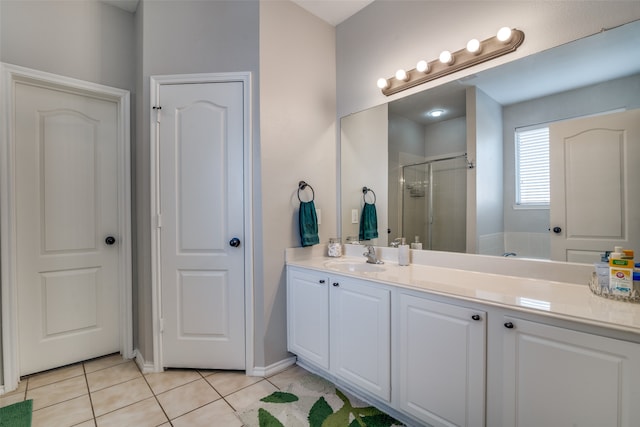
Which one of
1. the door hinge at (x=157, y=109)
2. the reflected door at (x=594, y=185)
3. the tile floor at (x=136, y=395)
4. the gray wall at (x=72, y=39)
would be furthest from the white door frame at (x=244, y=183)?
the reflected door at (x=594, y=185)

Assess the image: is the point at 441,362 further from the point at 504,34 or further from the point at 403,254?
the point at 504,34

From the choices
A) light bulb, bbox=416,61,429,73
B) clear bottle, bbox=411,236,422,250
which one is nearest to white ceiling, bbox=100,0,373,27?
light bulb, bbox=416,61,429,73

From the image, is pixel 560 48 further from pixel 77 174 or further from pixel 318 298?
pixel 77 174

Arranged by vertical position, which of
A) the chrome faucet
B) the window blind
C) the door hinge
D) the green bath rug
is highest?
the door hinge

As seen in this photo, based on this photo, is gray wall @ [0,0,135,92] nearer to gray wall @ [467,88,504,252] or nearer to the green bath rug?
the green bath rug

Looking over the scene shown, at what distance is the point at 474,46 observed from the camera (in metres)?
1.64

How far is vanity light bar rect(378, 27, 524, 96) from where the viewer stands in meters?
1.54

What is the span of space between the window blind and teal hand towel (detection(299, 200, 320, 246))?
131cm

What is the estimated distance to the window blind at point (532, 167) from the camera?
1453 mm

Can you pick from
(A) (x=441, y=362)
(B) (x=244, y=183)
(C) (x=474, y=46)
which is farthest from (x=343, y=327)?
(C) (x=474, y=46)

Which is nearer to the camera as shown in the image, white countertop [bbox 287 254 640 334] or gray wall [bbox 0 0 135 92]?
white countertop [bbox 287 254 640 334]

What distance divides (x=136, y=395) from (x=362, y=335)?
1.50m

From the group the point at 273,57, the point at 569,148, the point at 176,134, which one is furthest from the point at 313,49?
the point at 569,148

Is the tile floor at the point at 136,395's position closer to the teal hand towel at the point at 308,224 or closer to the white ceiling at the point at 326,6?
the teal hand towel at the point at 308,224
